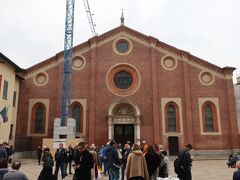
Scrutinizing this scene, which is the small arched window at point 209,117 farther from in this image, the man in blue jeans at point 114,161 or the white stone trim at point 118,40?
the man in blue jeans at point 114,161

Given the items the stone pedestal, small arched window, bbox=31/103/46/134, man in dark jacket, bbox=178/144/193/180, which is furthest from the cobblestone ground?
small arched window, bbox=31/103/46/134

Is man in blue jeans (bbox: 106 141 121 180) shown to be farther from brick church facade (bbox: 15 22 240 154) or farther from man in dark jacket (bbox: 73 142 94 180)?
brick church facade (bbox: 15 22 240 154)

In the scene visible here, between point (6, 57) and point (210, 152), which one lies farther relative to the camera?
point (210, 152)

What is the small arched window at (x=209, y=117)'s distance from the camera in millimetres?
28609

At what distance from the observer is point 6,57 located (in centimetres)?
2375

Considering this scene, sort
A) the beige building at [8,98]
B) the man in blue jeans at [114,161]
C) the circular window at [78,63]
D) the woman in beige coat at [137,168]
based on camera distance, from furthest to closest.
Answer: the circular window at [78,63], the beige building at [8,98], the man in blue jeans at [114,161], the woman in beige coat at [137,168]

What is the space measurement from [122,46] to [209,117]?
1219 cm

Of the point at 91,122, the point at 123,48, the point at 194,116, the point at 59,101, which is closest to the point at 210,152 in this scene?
the point at 194,116

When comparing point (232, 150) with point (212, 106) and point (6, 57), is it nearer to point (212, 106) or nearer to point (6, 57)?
point (212, 106)

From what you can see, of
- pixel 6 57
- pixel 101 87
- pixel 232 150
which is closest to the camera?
pixel 6 57

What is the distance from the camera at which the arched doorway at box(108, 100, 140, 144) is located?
28.3m

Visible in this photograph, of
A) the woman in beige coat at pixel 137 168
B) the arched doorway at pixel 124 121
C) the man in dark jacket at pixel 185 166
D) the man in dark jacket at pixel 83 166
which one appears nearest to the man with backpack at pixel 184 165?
the man in dark jacket at pixel 185 166

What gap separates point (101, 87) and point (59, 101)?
Answer: 4.67 meters

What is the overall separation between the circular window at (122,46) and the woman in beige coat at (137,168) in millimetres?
23026
